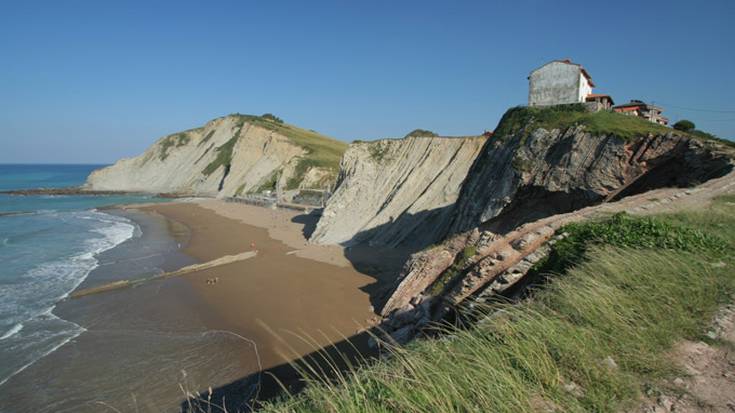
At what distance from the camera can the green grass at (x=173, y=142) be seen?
75.8m

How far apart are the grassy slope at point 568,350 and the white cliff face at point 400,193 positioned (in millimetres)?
14947

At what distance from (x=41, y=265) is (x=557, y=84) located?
30713 millimetres

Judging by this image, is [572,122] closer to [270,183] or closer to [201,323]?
[201,323]

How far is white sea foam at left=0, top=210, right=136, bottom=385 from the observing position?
12.2 m

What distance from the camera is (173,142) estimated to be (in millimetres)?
77438

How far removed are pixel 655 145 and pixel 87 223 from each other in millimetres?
42365

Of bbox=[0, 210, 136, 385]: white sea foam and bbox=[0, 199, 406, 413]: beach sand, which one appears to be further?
bbox=[0, 210, 136, 385]: white sea foam

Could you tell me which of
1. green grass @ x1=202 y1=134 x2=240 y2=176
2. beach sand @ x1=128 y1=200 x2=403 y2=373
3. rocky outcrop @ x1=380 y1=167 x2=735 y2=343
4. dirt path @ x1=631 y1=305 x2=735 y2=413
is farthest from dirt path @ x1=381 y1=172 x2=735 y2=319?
green grass @ x1=202 y1=134 x2=240 y2=176

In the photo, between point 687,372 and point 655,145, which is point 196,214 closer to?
point 655,145

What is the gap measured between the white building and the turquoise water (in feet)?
79.9

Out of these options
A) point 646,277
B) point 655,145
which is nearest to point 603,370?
point 646,277

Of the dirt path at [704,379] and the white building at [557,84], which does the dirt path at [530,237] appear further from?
the white building at [557,84]

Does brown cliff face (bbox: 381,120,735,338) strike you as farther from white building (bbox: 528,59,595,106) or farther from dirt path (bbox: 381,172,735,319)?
white building (bbox: 528,59,595,106)

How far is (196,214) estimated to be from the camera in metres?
40.9
